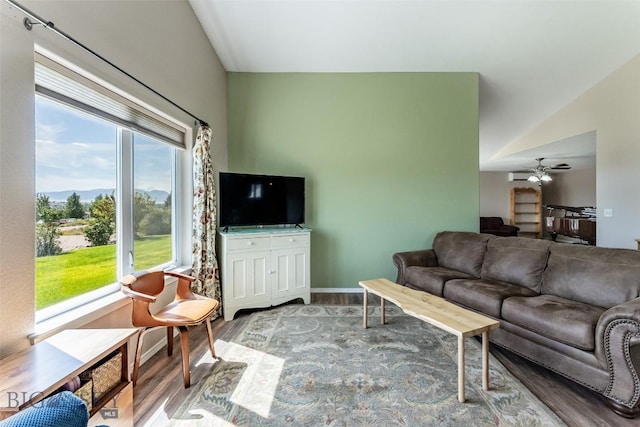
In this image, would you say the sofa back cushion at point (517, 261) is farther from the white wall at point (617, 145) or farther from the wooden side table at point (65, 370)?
the wooden side table at point (65, 370)

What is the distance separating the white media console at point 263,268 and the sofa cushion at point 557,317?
211cm

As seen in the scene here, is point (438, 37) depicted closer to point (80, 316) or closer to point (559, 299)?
point (559, 299)

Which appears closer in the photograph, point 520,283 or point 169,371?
point 169,371

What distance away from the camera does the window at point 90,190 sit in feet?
4.79

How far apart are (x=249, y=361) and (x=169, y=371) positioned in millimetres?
580

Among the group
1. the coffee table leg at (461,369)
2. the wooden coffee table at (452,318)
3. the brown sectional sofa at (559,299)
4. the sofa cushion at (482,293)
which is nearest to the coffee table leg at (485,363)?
the wooden coffee table at (452,318)

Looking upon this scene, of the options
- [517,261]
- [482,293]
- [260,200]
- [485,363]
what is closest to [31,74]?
[260,200]

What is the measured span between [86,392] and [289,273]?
2264 mm

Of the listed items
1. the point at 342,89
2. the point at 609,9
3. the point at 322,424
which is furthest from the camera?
the point at 342,89

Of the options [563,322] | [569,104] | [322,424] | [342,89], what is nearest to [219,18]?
[342,89]

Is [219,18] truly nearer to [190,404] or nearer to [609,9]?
[190,404]

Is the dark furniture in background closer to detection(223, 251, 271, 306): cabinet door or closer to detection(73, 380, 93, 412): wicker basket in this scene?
detection(223, 251, 271, 306): cabinet door

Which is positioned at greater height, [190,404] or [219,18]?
[219,18]

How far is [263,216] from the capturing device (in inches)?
132
